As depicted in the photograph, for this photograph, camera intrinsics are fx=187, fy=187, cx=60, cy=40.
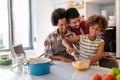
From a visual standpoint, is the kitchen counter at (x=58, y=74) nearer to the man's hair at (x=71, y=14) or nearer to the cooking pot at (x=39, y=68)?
the cooking pot at (x=39, y=68)

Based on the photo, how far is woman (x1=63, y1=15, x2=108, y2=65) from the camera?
1.60 metres

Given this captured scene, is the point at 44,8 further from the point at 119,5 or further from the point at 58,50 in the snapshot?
the point at 58,50

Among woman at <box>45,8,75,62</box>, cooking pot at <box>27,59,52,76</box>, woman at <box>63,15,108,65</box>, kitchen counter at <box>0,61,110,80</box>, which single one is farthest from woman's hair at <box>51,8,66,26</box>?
cooking pot at <box>27,59,52,76</box>

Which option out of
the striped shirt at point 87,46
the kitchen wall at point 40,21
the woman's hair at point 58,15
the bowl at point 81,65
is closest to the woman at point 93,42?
the striped shirt at point 87,46

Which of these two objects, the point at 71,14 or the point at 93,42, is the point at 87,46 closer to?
the point at 93,42

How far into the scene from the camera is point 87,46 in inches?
67.3

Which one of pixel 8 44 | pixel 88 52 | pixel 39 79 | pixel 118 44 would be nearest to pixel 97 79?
pixel 39 79

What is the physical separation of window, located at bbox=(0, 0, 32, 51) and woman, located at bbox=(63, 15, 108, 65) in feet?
6.95

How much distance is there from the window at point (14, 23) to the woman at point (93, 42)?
2.12 m

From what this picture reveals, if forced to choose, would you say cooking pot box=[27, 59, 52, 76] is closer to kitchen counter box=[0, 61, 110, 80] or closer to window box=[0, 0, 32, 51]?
kitchen counter box=[0, 61, 110, 80]

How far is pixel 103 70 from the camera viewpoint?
4.57ft

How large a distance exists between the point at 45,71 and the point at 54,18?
72cm

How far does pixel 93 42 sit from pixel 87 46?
0.24 feet

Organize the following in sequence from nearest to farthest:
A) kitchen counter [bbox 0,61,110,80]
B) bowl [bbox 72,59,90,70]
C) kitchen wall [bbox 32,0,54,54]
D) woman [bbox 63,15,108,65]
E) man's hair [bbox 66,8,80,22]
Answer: kitchen counter [bbox 0,61,110,80], bowl [bbox 72,59,90,70], woman [bbox 63,15,108,65], man's hair [bbox 66,8,80,22], kitchen wall [bbox 32,0,54,54]
